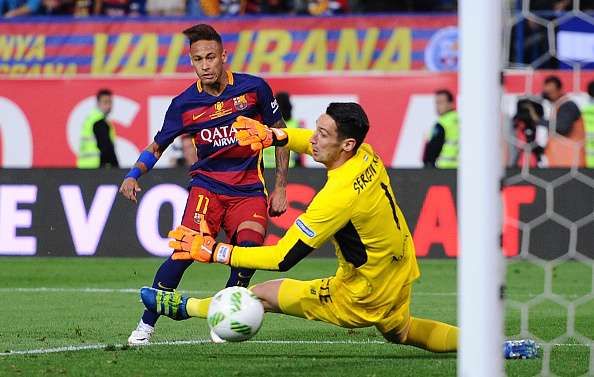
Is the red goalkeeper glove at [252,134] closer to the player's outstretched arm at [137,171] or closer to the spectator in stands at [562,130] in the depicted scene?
the player's outstretched arm at [137,171]

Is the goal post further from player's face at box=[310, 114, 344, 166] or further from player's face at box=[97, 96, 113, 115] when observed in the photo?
player's face at box=[97, 96, 113, 115]

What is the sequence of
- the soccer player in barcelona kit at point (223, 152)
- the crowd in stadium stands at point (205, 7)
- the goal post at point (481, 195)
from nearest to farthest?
1. the goal post at point (481, 195)
2. the soccer player in barcelona kit at point (223, 152)
3. the crowd in stadium stands at point (205, 7)

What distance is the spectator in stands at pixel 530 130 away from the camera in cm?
1238

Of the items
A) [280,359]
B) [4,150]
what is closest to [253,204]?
[280,359]

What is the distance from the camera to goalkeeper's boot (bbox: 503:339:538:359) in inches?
312

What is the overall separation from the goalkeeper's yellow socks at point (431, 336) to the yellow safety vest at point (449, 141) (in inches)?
364

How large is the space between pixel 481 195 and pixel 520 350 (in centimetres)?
232

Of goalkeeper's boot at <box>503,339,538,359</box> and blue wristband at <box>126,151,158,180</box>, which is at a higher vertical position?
blue wristband at <box>126,151,158,180</box>

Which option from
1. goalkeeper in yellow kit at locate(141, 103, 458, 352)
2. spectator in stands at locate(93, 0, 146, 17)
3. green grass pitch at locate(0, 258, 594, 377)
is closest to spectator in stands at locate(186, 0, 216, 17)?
spectator in stands at locate(93, 0, 146, 17)

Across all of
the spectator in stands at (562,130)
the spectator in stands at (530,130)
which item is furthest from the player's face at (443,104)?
the spectator in stands at (562,130)

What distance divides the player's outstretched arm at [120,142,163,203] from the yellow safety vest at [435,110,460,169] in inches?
339

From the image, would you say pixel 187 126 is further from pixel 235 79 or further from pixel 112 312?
pixel 112 312

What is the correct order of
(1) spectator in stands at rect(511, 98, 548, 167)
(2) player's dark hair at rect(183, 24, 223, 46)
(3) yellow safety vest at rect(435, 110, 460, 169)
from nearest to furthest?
Answer: 1. (2) player's dark hair at rect(183, 24, 223, 46)
2. (1) spectator in stands at rect(511, 98, 548, 167)
3. (3) yellow safety vest at rect(435, 110, 460, 169)

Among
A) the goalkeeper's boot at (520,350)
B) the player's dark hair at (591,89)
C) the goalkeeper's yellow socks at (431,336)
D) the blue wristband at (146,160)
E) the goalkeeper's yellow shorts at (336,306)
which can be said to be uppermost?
the blue wristband at (146,160)
